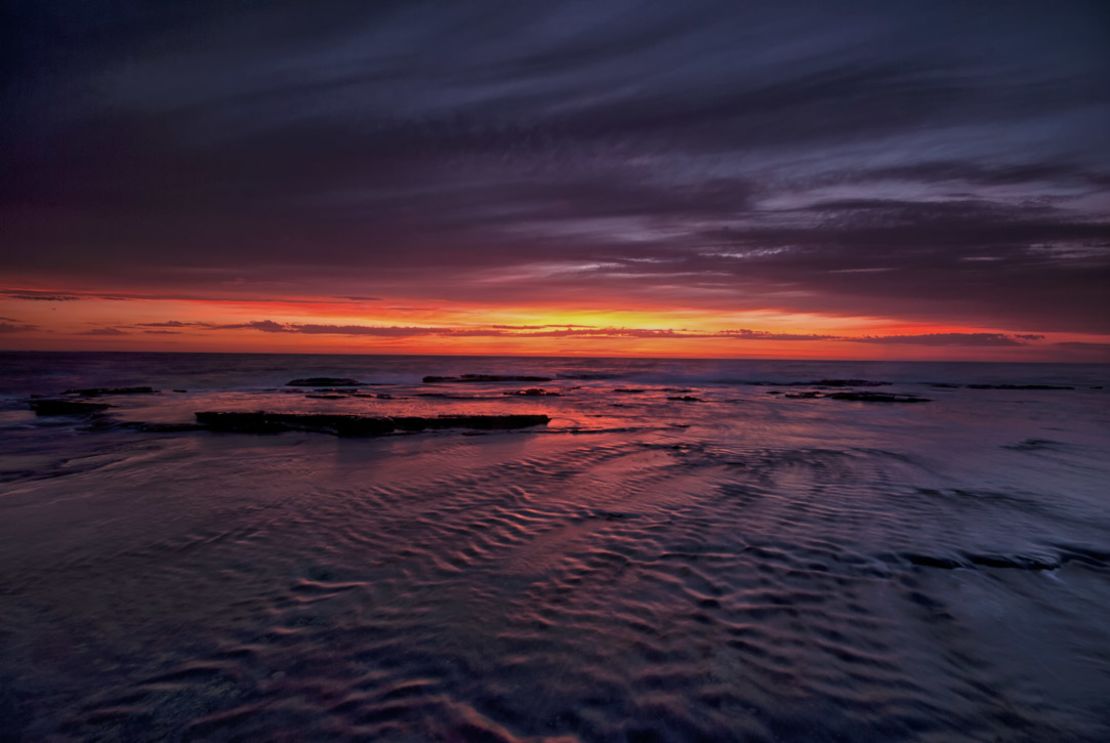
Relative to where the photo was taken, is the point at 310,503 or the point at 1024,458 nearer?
the point at 310,503

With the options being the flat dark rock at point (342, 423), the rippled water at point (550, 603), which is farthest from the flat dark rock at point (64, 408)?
the rippled water at point (550, 603)

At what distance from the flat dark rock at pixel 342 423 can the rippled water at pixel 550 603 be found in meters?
4.96

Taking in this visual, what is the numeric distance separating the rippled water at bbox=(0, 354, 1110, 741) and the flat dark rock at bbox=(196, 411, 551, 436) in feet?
16.3

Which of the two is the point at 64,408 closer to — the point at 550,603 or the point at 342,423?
the point at 342,423

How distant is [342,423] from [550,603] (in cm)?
1295

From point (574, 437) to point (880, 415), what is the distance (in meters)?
16.5

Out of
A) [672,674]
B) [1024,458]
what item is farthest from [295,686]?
[1024,458]

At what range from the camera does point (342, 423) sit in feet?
53.5

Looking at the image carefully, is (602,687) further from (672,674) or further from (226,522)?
(226,522)

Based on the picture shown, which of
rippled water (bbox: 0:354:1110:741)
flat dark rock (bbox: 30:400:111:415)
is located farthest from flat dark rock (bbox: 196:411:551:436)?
flat dark rock (bbox: 30:400:111:415)

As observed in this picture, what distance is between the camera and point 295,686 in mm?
3910

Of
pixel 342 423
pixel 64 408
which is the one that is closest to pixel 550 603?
pixel 342 423

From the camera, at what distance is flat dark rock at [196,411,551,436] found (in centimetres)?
1634

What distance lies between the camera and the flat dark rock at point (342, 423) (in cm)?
1634
